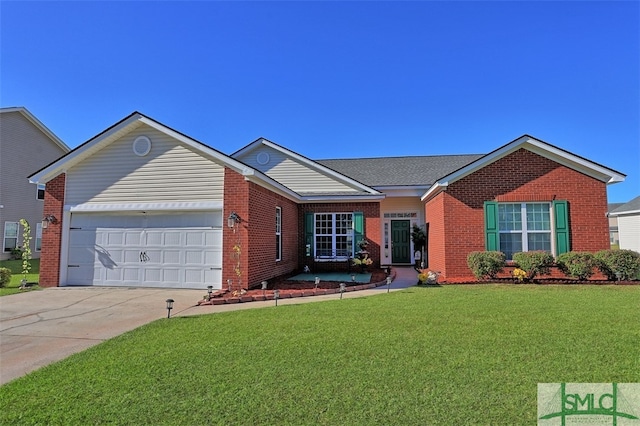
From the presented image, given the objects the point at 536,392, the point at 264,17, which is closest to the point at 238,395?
the point at 536,392

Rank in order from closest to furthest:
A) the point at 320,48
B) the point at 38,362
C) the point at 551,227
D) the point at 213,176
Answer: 1. the point at 38,362
2. the point at 213,176
3. the point at 551,227
4. the point at 320,48

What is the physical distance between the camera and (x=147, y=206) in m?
10.7

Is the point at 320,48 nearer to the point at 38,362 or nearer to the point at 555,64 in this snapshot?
the point at 555,64

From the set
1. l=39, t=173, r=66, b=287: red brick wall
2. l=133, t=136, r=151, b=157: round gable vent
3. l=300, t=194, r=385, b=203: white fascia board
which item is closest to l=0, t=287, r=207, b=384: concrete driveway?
l=39, t=173, r=66, b=287: red brick wall

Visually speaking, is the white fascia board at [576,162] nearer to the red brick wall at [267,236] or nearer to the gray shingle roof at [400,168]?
the gray shingle roof at [400,168]

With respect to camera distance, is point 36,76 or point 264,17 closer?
point 264,17

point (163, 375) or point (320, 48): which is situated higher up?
point (320, 48)

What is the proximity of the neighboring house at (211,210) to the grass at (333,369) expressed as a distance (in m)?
4.04

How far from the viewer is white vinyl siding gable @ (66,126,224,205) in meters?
10.5

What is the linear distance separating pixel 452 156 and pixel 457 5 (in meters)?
13.0

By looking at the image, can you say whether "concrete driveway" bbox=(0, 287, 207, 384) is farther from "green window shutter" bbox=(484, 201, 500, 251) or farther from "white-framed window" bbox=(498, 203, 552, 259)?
"white-framed window" bbox=(498, 203, 552, 259)

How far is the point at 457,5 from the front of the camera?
9477 mm

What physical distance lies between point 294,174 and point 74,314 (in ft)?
35.8

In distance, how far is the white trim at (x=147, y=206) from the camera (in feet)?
33.9
